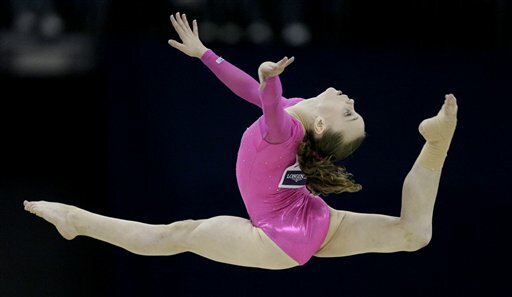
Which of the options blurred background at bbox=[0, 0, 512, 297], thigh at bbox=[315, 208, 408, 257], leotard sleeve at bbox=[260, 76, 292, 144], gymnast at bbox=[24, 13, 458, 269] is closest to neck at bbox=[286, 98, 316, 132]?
gymnast at bbox=[24, 13, 458, 269]

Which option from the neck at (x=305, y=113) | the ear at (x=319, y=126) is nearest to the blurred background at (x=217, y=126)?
the neck at (x=305, y=113)

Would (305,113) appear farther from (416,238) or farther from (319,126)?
(416,238)

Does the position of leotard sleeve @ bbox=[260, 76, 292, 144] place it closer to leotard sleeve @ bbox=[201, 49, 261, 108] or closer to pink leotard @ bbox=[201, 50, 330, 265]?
pink leotard @ bbox=[201, 50, 330, 265]

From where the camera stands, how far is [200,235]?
3.32m

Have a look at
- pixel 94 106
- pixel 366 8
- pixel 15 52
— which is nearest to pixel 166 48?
pixel 94 106

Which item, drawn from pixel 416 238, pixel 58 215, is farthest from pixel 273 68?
pixel 58 215

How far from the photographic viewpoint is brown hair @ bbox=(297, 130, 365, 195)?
3275 millimetres

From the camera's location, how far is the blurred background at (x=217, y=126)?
4.58 meters

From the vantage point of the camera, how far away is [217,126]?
4.70 metres

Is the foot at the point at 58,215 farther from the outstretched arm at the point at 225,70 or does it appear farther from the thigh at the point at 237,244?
the outstretched arm at the point at 225,70

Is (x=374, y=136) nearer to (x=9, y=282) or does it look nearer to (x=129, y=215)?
(x=129, y=215)

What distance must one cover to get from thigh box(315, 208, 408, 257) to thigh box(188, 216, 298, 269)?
183mm

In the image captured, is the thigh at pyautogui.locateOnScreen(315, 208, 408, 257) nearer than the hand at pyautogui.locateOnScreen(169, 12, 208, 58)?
Yes

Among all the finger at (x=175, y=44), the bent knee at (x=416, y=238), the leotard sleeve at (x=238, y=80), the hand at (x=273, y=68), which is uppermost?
the finger at (x=175, y=44)
